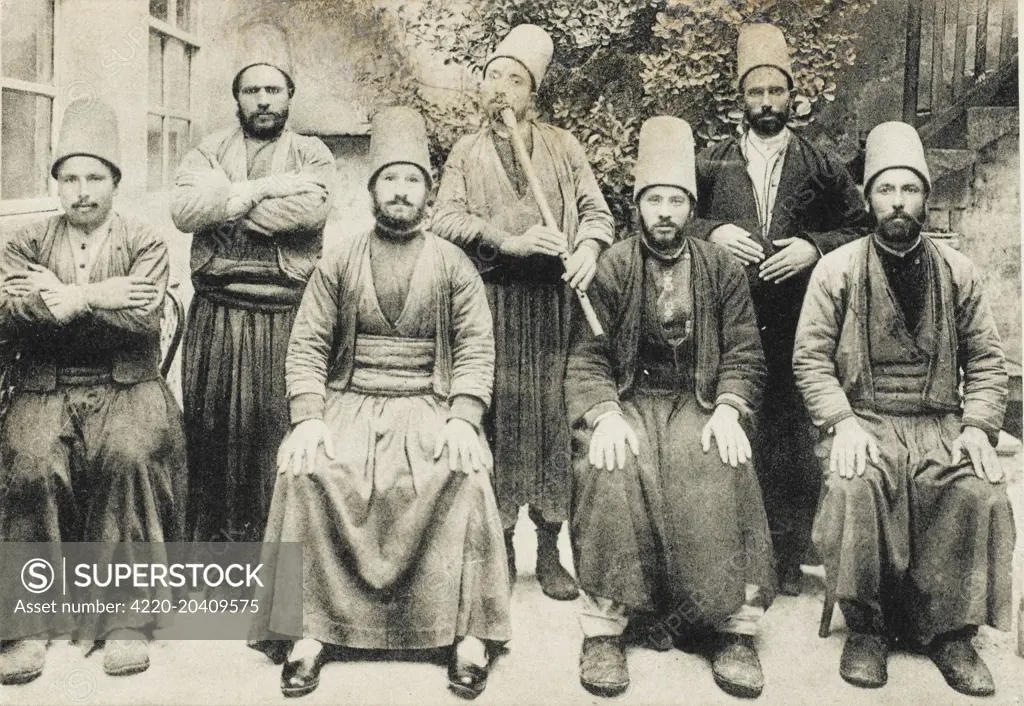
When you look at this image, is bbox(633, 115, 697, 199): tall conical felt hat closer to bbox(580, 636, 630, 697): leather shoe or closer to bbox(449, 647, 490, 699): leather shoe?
bbox(580, 636, 630, 697): leather shoe

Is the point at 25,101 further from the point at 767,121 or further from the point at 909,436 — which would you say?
the point at 909,436

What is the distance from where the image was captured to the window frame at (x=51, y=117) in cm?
373

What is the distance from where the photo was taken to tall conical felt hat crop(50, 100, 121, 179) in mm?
3555

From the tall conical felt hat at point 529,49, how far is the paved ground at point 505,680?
2.33m

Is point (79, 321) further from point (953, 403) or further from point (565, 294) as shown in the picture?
point (953, 403)

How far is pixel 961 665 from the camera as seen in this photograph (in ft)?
11.1

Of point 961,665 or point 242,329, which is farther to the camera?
point 242,329

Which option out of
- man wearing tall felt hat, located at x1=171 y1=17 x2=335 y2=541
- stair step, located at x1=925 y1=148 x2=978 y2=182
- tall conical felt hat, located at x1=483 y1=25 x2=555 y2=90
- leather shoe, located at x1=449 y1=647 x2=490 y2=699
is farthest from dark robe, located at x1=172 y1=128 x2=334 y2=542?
stair step, located at x1=925 y1=148 x2=978 y2=182

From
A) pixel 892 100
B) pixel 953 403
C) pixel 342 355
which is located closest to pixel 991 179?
pixel 892 100

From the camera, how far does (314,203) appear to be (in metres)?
3.85

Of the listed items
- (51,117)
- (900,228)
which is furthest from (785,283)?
(51,117)

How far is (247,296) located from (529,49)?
1.55m

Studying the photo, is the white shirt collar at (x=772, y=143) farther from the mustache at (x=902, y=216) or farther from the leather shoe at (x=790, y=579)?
the leather shoe at (x=790, y=579)

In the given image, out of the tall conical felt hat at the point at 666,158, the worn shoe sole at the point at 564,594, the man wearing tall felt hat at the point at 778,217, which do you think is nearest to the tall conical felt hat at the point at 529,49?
the tall conical felt hat at the point at 666,158
